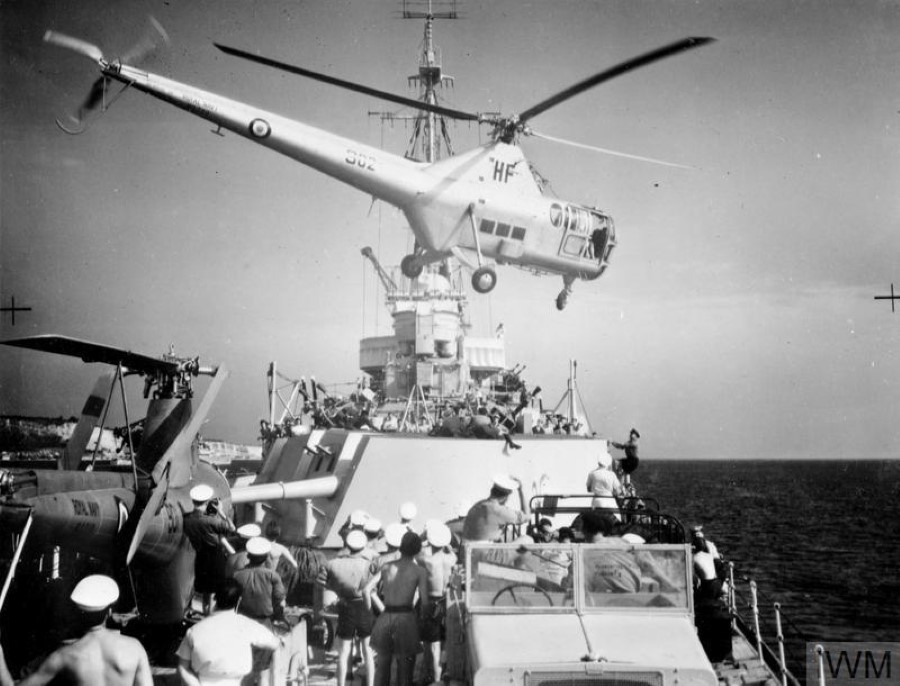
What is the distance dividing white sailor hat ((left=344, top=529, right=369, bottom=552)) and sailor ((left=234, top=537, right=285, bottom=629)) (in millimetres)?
906

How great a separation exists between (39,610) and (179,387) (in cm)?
287

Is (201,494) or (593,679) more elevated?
(201,494)

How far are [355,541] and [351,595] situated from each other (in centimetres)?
43

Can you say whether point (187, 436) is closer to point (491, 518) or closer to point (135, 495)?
point (135, 495)

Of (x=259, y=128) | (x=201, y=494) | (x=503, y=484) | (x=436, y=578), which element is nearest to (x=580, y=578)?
(x=436, y=578)

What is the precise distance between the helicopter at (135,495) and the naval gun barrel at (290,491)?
151 cm

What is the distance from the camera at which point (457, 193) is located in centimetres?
1423

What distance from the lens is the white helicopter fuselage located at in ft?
41.7

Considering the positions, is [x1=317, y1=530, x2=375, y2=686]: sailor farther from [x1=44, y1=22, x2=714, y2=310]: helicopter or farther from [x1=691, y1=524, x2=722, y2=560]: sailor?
[x1=44, y1=22, x2=714, y2=310]: helicopter

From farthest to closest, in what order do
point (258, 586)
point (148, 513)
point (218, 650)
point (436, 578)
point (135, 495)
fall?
point (135, 495) < point (148, 513) < point (436, 578) < point (258, 586) < point (218, 650)

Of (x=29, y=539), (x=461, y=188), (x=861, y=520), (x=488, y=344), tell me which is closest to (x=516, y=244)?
(x=461, y=188)

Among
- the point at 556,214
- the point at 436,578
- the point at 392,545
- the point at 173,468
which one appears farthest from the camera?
the point at 556,214

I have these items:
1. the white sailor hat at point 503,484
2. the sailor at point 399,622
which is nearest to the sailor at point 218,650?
the sailor at point 399,622

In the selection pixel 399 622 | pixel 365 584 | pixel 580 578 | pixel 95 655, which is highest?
pixel 580 578
